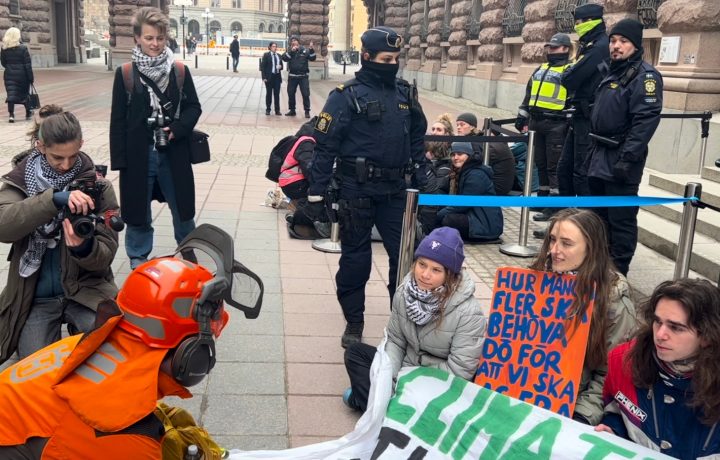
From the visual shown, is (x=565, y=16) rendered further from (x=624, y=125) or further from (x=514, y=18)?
(x=624, y=125)

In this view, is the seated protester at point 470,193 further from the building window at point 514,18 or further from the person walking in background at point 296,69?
the building window at point 514,18

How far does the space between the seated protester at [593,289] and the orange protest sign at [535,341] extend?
0.04 metres

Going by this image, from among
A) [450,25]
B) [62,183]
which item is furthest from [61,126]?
[450,25]

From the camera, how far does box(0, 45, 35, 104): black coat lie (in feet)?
50.3

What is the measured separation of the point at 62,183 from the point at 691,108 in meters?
8.55

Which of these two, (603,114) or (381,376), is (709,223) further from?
(381,376)

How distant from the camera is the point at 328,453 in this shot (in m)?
3.33

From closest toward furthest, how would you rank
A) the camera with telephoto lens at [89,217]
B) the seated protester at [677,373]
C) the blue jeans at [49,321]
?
the seated protester at [677,373] < the camera with telephoto lens at [89,217] < the blue jeans at [49,321]

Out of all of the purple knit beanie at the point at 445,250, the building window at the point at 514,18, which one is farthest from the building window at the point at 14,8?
the purple knit beanie at the point at 445,250

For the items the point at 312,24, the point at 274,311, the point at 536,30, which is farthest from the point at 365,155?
the point at 312,24

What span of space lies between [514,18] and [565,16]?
13.8 ft

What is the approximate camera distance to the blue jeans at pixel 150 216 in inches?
223

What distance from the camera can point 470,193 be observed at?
7.33 m

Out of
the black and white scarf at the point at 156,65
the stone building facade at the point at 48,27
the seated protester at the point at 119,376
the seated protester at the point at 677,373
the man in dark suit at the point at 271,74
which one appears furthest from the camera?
the stone building facade at the point at 48,27
